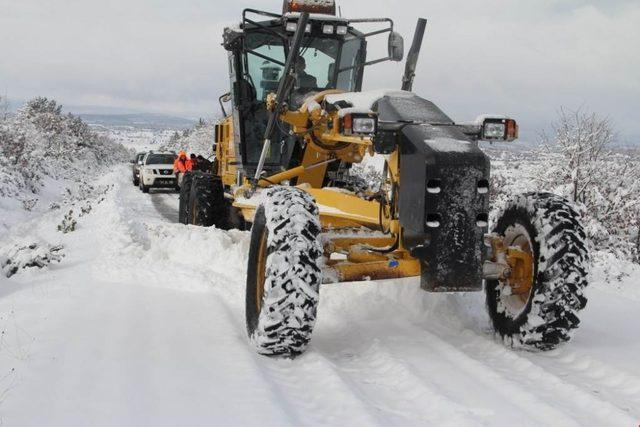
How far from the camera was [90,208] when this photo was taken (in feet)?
46.5

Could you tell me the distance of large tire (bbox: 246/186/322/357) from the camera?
3908mm

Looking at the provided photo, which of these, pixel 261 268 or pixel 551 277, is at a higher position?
pixel 551 277

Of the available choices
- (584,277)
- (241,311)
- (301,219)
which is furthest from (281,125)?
(584,277)

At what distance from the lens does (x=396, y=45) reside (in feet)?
21.4

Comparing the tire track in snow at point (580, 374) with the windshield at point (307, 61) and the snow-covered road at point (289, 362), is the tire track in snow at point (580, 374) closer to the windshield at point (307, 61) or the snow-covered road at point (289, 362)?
the snow-covered road at point (289, 362)

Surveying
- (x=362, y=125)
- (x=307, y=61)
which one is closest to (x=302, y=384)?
(x=362, y=125)

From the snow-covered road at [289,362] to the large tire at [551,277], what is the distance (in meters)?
0.15

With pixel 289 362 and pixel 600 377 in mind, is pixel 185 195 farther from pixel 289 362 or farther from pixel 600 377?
pixel 600 377

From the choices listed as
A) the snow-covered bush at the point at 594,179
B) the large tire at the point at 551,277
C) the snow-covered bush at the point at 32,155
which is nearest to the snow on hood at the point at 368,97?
the large tire at the point at 551,277

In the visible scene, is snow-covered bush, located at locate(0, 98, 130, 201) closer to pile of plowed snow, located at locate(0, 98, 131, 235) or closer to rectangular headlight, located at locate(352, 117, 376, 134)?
pile of plowed snow, located at locate(0, 98, 131, 235)

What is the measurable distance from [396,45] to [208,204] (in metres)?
3.61

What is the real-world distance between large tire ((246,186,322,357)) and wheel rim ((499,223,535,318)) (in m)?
1.46

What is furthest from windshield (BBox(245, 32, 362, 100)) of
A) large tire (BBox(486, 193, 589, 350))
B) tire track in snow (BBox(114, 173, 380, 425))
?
large tire (BBox(486, 193, 589, 350))

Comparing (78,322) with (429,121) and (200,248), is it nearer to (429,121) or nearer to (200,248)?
(200,248)
